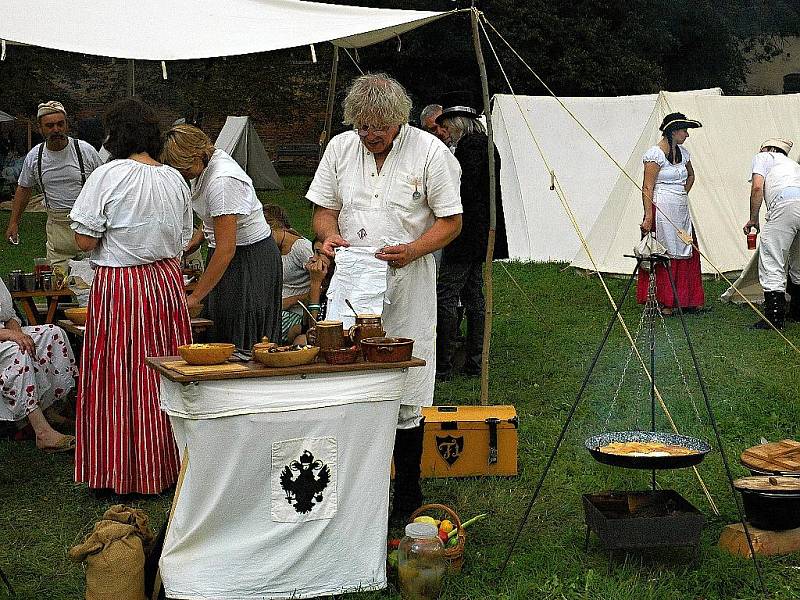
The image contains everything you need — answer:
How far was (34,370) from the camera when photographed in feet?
14.9

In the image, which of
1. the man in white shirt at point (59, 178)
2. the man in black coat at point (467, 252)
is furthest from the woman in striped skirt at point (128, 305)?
the man in white shirt at point (59, 178)

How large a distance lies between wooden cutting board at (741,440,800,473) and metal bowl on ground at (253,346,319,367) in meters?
1.68

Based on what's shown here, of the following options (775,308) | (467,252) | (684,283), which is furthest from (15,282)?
(775,308)

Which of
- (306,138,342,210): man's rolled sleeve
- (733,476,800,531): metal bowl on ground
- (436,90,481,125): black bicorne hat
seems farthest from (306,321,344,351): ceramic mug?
(436,90,481,125): black bicorne hat

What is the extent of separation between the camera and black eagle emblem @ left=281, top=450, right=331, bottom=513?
118 inches

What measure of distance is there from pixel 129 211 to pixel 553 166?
7.51 m

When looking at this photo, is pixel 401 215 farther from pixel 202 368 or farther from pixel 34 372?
pixel 34 372

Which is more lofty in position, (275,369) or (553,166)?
(553,166)

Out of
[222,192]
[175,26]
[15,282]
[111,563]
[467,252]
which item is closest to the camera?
[111,563]

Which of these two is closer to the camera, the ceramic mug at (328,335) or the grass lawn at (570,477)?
the ceramic mug at (328,335)

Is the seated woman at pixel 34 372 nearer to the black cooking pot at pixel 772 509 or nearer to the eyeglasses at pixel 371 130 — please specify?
the eyeglasses at pixel 371 130

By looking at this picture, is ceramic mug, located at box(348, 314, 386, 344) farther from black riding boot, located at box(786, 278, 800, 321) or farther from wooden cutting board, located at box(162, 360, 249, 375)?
black riding boot, located at box(786, 278, 800, 321)

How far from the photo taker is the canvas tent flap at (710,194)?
952 centimetres

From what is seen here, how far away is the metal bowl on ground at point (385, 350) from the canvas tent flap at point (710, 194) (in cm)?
667
